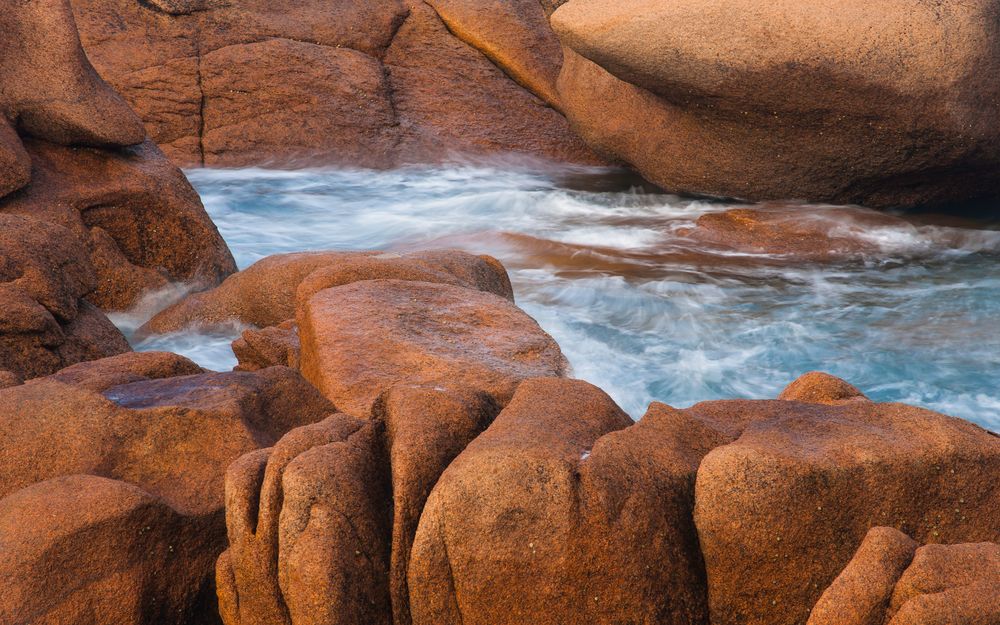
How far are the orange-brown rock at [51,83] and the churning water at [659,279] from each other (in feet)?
3.77

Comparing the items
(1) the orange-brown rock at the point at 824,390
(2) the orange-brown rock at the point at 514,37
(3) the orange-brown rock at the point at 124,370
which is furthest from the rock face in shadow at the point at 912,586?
(2) the orange-brown rock at the point at 514,37

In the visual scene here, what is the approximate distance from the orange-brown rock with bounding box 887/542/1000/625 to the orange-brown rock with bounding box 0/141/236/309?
496cm

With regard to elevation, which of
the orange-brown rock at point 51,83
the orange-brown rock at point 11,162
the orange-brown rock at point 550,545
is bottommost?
the orange-brown rock at point 550,545

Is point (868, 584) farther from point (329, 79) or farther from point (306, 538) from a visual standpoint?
point (329, 79)

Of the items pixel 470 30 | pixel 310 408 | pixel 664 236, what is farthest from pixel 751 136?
pixel 310 408

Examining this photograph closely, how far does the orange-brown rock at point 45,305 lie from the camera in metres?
3.91

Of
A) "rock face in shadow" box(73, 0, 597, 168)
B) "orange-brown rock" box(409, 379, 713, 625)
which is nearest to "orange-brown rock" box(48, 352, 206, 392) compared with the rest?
"orange-brown rock" box(409, 379, 713, 625)

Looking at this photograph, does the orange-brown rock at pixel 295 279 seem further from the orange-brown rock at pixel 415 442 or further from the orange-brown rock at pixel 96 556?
the orange-brown rock at pixel 96 556

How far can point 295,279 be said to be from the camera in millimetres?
5586

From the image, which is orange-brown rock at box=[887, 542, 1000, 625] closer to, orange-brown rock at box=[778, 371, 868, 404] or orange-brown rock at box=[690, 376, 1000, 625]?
orange-brown rock at box=[690, 376, 1000, 625]

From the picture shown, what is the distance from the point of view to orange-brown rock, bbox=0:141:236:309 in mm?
5941

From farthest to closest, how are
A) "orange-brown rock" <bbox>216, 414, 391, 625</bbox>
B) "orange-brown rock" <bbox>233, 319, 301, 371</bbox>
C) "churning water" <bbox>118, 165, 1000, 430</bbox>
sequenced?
"churning water" <bbox>118, 165, 1000, 430</bbox>
"orange-brown rock" <bbox>233, 319, 301, 371</bbox>
"orange-brown rock" <bbox>216, 414, 391, 625</bbox>

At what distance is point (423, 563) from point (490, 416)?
1.97 ft

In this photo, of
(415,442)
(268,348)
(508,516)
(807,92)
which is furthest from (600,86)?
(508,516)
